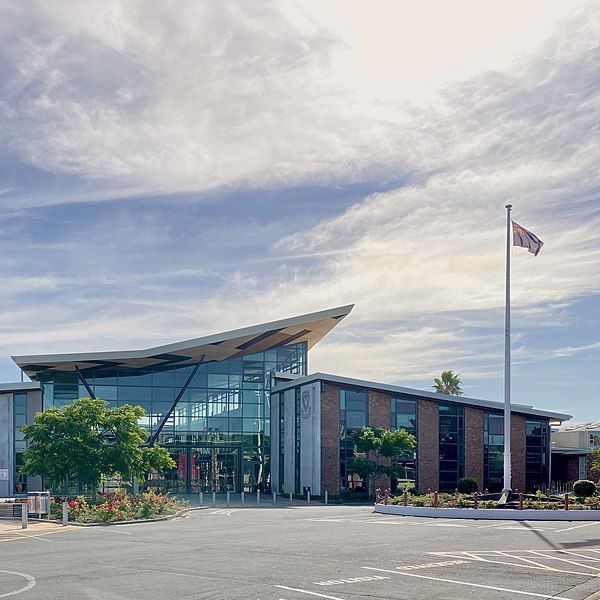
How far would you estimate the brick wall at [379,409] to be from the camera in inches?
2067

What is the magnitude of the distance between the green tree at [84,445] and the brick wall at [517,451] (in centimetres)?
2360

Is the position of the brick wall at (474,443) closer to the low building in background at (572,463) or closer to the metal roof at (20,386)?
the low building in background at (572,463)

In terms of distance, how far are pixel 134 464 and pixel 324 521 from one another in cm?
1244

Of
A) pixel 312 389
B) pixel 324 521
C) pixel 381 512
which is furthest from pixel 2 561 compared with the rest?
pixel 312 389

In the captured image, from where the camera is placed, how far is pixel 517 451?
175ft

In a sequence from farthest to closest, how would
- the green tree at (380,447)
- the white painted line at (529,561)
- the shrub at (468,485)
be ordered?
1. the green tree at (380,447)
2. the shrub at (468,485)
3. the white painted line at (529,561)

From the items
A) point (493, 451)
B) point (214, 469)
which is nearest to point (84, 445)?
point (214, 469)

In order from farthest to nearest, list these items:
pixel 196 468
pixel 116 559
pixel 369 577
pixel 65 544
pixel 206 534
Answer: pixel 196 468, pixel 206 534, pixel 65 544, pixel 116 559, pixel 369 577

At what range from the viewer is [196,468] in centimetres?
5581

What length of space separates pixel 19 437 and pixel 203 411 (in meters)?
11.6

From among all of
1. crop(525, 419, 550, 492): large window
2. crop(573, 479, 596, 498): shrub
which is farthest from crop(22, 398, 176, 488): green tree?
crop(525, 419, 550, 492): large window

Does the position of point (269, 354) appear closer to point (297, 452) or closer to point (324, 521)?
point (297, 452)

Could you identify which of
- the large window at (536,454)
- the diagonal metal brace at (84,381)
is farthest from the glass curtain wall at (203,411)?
the large window at (536,454)

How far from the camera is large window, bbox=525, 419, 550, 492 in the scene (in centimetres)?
5381
